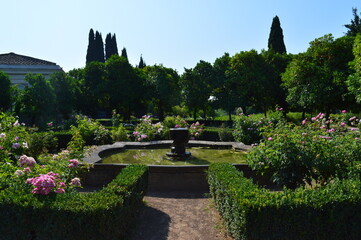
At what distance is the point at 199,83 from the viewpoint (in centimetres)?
3117

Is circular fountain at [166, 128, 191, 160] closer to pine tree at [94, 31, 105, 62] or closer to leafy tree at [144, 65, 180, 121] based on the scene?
leafy tree at [144, 65, 180, 121]

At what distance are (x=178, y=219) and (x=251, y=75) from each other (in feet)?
81.6

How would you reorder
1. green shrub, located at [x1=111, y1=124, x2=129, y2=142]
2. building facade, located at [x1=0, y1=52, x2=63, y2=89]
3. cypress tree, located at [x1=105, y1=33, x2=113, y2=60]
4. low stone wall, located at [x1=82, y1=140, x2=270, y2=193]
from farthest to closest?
cypress tree, located at [x1=105, y1=33, x2=113, y2=60], building facade, located at [x1=0, y1=52, x2=63, y2=89], green shrub, located at [x1=111, y1=124, x2=129, y2=142], low stone wall, located at [x1=82, y1=140, x2=270, y2=193]

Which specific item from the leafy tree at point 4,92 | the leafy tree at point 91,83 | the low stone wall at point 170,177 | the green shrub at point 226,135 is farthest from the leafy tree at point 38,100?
the low stone wall at point 170,177

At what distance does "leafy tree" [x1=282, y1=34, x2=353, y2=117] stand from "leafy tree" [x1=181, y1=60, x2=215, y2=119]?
1170 centimetres

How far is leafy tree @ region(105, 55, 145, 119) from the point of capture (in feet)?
105

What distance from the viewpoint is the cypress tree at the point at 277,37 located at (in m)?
37.1

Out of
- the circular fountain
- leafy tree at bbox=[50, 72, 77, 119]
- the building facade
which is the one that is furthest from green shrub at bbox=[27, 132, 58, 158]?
the building facade

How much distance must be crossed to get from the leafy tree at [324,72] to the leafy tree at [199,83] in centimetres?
1170

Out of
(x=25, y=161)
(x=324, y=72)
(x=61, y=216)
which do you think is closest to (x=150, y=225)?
(x=61, y=216)

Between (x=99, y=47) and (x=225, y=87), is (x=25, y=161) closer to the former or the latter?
(x=225, y=87)

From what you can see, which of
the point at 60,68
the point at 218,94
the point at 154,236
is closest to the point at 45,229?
the point at 154,236

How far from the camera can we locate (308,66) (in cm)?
1977

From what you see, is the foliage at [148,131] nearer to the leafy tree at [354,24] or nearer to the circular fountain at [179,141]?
the circular fountain at [179,141]
